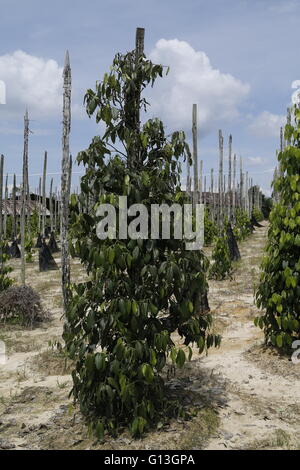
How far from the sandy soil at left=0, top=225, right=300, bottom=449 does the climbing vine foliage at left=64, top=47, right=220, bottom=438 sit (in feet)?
0.95

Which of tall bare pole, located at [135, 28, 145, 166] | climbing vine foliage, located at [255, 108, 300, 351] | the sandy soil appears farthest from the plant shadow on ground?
tall bare pole, located at [135, 28, 145, 166]

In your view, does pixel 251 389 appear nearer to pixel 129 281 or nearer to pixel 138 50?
pixel 129 281

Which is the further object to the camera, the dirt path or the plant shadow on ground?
the dirt path

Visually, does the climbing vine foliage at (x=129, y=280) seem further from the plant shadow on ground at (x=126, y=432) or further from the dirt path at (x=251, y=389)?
the dirt path at (x=251, y=389)

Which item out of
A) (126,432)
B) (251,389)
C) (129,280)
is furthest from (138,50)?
(251,389)

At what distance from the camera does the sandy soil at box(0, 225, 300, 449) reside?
3.91 meters

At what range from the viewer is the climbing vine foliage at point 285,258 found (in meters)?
5.84

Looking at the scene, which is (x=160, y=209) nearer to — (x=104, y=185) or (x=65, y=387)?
(x=104, y=185)

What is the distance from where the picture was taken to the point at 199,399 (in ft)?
15.4

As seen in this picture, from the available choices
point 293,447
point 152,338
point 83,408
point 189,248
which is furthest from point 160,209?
point 293,447

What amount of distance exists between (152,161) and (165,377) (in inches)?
111

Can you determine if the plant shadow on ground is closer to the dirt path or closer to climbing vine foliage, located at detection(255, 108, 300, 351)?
the dirt path

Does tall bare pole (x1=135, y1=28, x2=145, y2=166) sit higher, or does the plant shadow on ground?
tall bare pole (x1=135, y1=28, x2=145, y2=166)

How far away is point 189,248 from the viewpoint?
4004 mm
